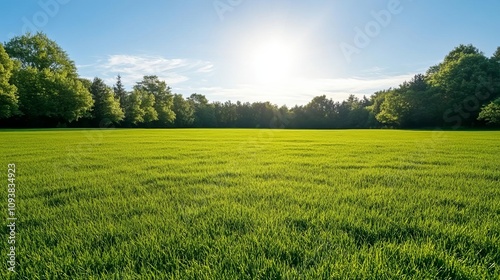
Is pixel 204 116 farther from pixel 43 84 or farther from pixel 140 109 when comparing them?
pixel 43 84

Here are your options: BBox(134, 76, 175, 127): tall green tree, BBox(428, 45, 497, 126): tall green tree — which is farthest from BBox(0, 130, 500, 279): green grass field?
BBox(134, 76, 175, 127): tall green tree

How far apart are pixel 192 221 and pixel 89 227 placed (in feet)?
4.02

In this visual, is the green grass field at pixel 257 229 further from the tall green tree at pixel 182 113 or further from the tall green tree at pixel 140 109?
the tall green tree at pixel 182 113

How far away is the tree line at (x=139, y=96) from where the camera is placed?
48.1 meters

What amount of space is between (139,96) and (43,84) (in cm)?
2387

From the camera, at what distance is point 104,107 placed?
200ft

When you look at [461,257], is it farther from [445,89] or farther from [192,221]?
[445,89]

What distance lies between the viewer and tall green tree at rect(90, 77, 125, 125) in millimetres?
61062

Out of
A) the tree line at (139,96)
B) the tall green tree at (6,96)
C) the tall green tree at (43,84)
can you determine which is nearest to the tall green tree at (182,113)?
the tree line at (139,96)

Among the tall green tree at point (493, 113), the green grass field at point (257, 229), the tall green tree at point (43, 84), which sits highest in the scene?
the tall green tree at point (43, 84)

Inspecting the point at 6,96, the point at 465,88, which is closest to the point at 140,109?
the point at 6,96

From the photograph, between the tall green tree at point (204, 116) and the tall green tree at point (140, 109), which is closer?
the tall green tree at point (140, 109)

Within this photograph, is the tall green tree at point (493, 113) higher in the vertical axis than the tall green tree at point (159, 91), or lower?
lower

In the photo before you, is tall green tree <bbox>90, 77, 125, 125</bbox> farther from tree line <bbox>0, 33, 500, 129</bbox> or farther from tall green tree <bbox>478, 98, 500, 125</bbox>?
tall green tree <bbox>478, 98, 500, 125</bbox>
